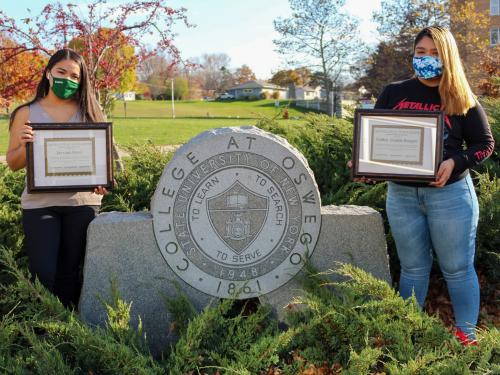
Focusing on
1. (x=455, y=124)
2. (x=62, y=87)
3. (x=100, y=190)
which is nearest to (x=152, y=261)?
(x=100, y=190)

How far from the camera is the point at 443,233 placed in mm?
3119

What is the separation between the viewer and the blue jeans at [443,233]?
310 centimetres

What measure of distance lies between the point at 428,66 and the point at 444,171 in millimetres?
623

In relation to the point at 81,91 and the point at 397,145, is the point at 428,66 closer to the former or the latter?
the point at 397,145

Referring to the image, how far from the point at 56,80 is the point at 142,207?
1996 millimetres

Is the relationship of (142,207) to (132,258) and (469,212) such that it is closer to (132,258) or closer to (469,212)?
(132,258)

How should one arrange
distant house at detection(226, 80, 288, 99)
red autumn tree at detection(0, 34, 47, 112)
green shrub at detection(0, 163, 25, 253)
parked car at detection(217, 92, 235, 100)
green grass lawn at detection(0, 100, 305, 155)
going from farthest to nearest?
distant house at detection(226, 80, 288, 99) < parked car at detection(217, 92, 235, 100) < green grass lawn at detection(0, 100, 305, 155) < red autumn tree at detection(0, 34, 47, 112) < green shrub at detection(0, 163, 25, 253)

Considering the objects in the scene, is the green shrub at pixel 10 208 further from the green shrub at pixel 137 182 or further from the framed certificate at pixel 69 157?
the framed certificate at pixel 69 157

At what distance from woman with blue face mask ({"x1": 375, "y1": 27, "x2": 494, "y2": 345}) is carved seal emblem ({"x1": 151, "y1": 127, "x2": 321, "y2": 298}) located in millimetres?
661

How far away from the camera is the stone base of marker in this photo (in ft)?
11.5

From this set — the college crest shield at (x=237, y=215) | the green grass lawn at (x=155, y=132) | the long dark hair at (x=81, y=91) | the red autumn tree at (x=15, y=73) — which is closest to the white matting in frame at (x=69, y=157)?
the long dark hair at (x=81, y=91)

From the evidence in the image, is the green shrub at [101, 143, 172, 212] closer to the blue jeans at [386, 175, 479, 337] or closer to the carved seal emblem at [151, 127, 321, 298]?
the carved seal emblem at [151, 127, 321, 298]

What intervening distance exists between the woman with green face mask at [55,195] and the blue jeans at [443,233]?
1.93m

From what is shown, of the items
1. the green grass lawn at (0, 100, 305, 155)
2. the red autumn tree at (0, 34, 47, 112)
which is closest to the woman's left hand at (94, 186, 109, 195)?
the green grass lawn at (0, 100, 305, 155)
